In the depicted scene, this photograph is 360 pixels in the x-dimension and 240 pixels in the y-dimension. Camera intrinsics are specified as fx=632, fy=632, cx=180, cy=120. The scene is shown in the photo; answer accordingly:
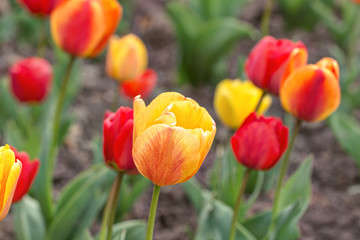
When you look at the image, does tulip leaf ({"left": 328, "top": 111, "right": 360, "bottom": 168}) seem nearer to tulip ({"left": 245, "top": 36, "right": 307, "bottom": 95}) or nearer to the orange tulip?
tulip ({"left": 245, "top": 36, "right": 307, "bottom": 95})

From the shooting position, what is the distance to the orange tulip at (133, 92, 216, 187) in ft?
2.47

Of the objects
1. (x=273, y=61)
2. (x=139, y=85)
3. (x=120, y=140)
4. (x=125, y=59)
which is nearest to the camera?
(x=120, y=140)

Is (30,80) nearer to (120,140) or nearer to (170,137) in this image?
(120,140)

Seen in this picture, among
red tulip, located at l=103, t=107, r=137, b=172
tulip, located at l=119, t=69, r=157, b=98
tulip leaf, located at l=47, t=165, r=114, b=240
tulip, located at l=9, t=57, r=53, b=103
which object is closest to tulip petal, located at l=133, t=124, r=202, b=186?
red tulip, located at l=103, t=107, r=137, b=172

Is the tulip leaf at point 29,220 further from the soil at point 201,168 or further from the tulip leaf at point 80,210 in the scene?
the soil at point 201,168

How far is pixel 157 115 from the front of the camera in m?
0.79

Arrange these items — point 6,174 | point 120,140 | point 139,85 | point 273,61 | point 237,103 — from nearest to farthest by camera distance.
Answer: point 6,174, point 120,140, point 273,61, point 237,103, point 139,85

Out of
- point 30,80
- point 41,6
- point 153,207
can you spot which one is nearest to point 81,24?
point 41,6

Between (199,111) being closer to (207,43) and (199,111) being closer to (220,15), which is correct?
(207,43)

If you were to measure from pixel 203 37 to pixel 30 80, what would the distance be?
98 centimetres

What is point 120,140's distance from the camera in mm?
917

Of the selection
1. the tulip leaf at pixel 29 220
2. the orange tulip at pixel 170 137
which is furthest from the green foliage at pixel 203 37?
the orange tulip at pixel 170 137

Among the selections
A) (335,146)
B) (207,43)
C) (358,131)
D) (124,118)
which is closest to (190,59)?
(207,43)

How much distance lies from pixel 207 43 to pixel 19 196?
1699mm
